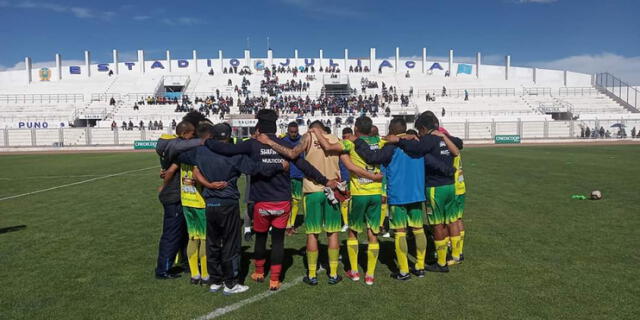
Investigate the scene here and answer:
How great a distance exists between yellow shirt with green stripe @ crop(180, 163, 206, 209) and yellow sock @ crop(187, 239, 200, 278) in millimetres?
489

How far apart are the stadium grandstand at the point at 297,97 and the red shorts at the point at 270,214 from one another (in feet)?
115

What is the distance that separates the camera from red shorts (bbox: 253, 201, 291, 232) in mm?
5016

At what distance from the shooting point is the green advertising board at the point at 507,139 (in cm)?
4059

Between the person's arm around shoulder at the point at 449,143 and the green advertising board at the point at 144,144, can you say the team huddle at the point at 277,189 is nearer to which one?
the person's arm around shoulder at the point at 449,143

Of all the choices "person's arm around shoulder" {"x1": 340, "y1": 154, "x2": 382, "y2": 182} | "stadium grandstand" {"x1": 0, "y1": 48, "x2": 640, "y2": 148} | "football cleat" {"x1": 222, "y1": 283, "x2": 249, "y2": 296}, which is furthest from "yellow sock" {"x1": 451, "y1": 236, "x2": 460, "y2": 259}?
"stadium grandstand" {"x1": 0, "y1": 48, "x2": 640, "y2": 148}

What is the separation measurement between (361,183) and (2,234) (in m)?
7.36

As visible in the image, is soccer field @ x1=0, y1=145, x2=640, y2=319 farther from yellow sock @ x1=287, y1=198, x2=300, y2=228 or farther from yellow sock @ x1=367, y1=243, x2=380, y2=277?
yellow sock @ x1=287, y1=198, x2=300, y2=228

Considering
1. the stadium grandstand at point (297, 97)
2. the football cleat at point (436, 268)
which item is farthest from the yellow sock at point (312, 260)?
the stadium grandstand at point (297, 97)

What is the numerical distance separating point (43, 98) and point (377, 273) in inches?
2679

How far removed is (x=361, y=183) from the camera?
5141mm

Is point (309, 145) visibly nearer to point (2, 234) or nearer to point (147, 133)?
point (2, 234)

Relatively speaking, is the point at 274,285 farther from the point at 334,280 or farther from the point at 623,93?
the point at 623,93

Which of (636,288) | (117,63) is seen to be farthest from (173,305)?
(117,63)

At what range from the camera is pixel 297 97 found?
182ft
